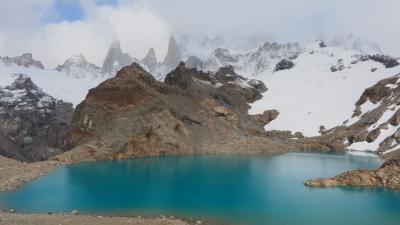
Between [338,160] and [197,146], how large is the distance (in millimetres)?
39273

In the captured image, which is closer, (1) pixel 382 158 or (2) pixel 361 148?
(1) pixel 382 158

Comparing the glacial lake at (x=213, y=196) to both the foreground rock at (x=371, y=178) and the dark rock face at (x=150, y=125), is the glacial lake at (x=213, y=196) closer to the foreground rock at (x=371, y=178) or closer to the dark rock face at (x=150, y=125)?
the foreground rock at (x=371, y=178)

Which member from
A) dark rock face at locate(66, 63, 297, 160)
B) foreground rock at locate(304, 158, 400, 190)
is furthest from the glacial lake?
dark rock face at locate(66, 63, 297, 160)

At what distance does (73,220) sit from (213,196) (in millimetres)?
22300

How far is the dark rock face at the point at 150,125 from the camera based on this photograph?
13925 cm

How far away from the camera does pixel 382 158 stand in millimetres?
128625

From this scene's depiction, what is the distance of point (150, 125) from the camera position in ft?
472

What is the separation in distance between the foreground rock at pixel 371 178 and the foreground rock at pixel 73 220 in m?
33.0

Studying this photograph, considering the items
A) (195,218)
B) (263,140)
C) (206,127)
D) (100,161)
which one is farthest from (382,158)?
(195,218)

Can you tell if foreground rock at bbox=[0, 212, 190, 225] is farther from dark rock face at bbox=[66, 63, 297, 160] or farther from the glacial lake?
dark rock face at bbox=[66, 63, 297, 160]

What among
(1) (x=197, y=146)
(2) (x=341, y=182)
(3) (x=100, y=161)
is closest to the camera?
(2) (x=341, y=182)

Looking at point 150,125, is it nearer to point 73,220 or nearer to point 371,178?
point 371,178

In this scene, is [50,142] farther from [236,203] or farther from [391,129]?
[236,203]

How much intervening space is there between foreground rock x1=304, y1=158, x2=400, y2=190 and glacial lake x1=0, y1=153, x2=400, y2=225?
107 inches
